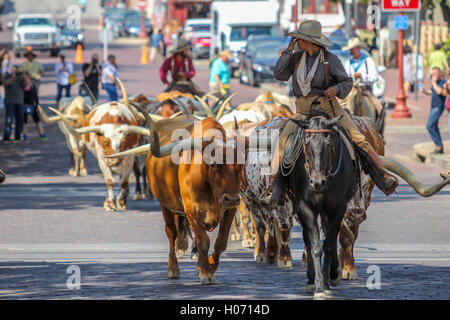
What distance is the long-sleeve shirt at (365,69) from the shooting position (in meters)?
18.0

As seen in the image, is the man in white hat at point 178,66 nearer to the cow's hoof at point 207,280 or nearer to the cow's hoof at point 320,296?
the cow's hoof at point 207,280

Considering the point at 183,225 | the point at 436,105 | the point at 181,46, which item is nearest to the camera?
the point at 183,225

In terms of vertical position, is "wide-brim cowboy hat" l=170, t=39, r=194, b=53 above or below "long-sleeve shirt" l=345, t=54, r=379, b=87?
above

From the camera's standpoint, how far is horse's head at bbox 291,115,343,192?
9305 millimetres

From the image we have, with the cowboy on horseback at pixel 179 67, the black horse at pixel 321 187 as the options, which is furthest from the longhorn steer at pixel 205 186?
the cowboy on horseback at pixel 179 67

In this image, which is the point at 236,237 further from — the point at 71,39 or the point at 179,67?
the point at 71,39

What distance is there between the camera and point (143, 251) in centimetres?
1272

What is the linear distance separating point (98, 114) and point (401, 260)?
683cm

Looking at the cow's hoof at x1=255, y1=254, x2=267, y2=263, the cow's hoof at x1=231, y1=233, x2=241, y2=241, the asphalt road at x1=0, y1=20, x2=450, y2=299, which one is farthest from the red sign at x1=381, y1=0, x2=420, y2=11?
the cow's hoof at x1=255, y1=254, x2=267, y2=263

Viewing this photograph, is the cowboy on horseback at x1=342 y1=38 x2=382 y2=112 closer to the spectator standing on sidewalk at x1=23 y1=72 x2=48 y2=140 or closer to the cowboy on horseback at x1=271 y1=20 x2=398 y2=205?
the cowboy on horseback at x1=271 y1=20 x2=398 y2=205

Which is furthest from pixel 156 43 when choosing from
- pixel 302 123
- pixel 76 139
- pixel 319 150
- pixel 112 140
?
pixel 319 150

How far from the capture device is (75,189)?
1862 cm

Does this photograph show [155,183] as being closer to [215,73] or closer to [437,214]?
[437,214]

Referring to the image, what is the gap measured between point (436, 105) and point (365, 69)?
4.80 meters
